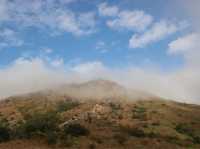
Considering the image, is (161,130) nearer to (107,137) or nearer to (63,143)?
(107,137)

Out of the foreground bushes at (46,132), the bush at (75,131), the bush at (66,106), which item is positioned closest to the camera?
the foreground bushes at (46,132)

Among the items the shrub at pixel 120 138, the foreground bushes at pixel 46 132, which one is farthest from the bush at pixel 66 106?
the shrub at pixel 120 138

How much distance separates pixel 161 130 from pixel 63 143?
144 feet

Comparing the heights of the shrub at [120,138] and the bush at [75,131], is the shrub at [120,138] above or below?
below

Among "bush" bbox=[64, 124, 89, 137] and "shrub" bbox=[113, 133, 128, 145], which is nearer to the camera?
"shrub" bbox=[113, 133, 128, 145]

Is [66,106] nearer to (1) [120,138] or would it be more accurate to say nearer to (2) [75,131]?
(2) [75,131]

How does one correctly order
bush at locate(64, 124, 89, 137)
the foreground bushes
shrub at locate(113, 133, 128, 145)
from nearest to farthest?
the foreground bushes, shrub at locate(113, 133, 128, 145), bush at locate(64, 124, 89, 137)

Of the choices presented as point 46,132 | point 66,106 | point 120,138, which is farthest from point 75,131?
point 66,106

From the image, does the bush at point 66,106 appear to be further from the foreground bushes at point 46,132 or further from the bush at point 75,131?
the bush at point 75,131

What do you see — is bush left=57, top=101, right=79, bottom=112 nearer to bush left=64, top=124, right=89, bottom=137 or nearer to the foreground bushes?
the foreground bushes

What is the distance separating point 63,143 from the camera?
3086 cm

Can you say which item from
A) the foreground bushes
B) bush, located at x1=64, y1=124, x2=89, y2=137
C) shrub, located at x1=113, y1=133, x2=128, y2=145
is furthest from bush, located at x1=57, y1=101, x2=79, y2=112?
shrub, located at x1=113, y1=133, x2=128, y2=145

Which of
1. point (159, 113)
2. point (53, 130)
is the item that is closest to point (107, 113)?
point (159, 113)

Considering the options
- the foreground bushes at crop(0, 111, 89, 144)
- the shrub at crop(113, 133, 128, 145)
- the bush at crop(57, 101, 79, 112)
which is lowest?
the shrub at crop(113, 133, 128, 145)
